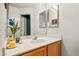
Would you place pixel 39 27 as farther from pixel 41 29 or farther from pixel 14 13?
pixel 14 13

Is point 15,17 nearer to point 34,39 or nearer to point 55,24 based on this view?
point 34,39

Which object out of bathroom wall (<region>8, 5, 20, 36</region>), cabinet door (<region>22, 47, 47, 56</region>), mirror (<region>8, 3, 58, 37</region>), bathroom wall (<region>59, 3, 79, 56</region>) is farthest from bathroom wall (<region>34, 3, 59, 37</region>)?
cabinet door (<region>22, 47, 47, 56</region>)

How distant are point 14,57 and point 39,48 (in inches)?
16.0

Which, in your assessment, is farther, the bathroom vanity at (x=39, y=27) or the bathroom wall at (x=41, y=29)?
the bathroom wall at (x=41, y=29)

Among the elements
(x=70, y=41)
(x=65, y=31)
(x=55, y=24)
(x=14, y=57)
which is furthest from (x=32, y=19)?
(x=14, y=57)

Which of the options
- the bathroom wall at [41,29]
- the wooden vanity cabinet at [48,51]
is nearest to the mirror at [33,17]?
the bathroom wall at [41,29]

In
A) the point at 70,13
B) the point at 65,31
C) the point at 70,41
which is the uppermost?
the point at 70,13

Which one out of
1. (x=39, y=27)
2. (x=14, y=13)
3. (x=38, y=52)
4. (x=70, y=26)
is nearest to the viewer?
(x=38, y=52)

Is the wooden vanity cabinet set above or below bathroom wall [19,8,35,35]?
below

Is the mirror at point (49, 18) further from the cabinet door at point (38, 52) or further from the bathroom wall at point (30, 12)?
the cabinet door at point (38, 52)

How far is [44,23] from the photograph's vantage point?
1.70m

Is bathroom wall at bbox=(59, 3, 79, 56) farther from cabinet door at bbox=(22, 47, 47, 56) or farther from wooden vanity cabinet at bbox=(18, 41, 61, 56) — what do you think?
cabinet door at bbox=(22, 47, 47, 56)

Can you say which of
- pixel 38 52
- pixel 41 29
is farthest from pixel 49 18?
pixel 38 52

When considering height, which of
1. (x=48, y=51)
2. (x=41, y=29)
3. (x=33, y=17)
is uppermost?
(x=33, y=17)
